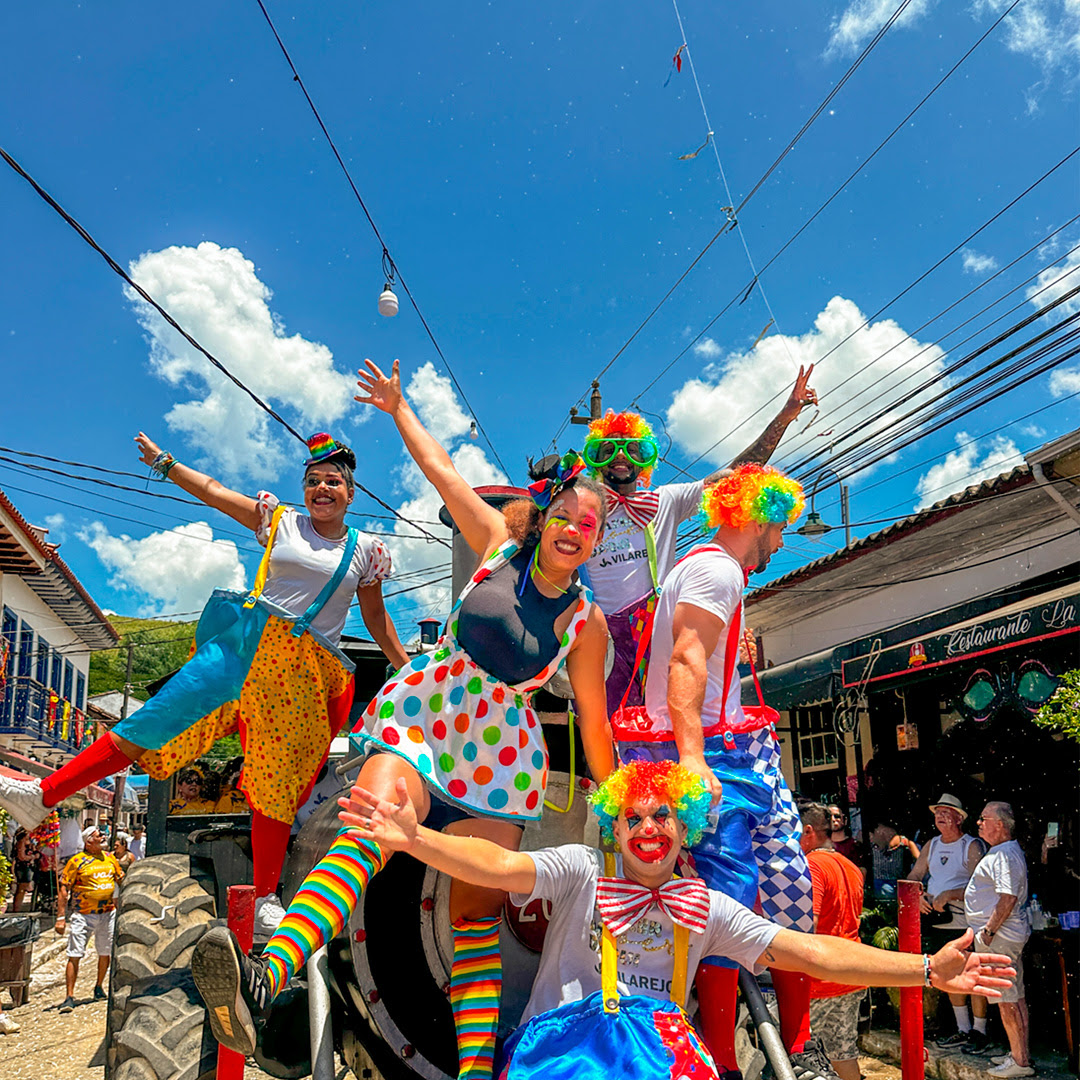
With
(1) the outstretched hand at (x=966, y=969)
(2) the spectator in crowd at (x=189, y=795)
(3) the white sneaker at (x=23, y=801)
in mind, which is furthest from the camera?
(2) the spectator in crowd at (x=189, y=795)

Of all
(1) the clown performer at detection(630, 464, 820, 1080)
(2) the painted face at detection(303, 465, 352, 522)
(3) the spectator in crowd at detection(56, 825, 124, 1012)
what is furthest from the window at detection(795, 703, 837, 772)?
(1) the clown performer at detection(630, 464, 820, 1080)

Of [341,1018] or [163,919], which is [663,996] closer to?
[341,1018]

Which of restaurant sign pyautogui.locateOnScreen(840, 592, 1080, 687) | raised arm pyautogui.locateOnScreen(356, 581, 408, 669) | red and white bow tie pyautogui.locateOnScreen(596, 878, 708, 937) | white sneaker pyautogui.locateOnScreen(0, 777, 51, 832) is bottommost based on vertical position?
red and white bow tie pyautogui.locateOnScreen(596, 878, 708, 937)

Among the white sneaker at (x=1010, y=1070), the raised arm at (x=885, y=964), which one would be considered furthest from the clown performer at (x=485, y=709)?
the white sneaker at (x=1010, y=1070)

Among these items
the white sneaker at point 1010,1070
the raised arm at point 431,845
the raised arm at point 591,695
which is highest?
the raised arm at point 591,695

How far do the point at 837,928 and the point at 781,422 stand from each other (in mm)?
2811

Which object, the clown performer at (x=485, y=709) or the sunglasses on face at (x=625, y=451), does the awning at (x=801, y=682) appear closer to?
the sunglasses on face at (x=625, y=451)

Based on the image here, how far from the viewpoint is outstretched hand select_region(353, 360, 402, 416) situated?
11.1ft

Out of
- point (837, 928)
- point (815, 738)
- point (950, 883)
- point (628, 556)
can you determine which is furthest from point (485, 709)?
point (815, 738)

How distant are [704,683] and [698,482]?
144cm

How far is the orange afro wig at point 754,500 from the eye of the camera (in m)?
3.19

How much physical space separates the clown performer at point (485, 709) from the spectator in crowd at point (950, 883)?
625 cm

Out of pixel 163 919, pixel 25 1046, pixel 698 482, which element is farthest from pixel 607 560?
pixel 25 1046

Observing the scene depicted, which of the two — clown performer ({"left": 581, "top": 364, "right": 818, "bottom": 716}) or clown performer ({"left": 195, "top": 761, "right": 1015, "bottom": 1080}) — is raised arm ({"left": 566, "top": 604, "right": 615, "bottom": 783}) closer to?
clown performer ({"left": 195, "top": 761, "right": 1015, "bottom": 1080})
